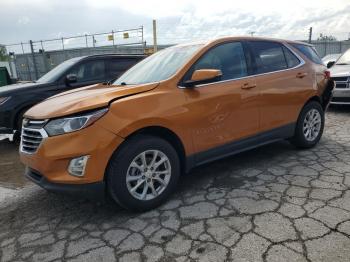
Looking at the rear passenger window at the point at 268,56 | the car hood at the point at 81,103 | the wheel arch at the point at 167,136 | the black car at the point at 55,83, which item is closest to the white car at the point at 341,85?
the rear passenger window at the point at 268,56

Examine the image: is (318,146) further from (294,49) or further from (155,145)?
(155,145)

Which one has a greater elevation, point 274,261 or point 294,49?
point 294,49

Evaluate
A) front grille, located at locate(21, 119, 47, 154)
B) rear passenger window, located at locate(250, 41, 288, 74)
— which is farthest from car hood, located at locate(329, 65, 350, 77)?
front grille, located at locate(21, 119, 47, 154)

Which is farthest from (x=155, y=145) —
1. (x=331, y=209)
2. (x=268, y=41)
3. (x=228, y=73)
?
(x=268, y=41)

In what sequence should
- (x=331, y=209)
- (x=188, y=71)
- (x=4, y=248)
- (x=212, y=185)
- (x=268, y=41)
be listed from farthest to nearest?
(x=268, y=41) → (x=212, y=185) → (x=188, y=71) → (x=331, y=209) → (x=4, y=248)

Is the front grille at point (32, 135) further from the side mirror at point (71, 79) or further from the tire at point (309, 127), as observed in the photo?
the tire at point (309, 127)

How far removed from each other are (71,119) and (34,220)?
3.87ft

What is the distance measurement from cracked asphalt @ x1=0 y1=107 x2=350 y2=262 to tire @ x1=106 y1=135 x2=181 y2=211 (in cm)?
16

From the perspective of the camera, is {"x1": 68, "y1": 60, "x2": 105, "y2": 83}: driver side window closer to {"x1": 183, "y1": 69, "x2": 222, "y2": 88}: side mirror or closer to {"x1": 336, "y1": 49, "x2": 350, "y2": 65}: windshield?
{"x1": 183, "y1": 69, "x2": 222, "y2": 88}: side mirror

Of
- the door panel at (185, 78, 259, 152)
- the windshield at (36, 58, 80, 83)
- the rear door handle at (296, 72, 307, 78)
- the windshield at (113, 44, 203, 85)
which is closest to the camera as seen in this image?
the door panel at (185, 78, 259, 152)

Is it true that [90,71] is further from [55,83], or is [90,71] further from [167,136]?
[167,136]

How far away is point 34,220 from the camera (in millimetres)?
3387

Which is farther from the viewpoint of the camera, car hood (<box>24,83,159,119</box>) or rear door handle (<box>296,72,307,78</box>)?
rear door handle (<box>296,72,307,78</box>)

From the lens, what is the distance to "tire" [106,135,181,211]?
10.1 feet
